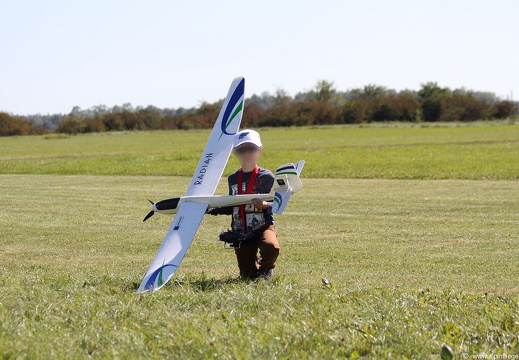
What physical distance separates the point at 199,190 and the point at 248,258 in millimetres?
916

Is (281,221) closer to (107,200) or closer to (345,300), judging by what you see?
(107,200)

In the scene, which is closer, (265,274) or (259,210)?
(259,210)

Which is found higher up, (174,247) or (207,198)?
(207,198)

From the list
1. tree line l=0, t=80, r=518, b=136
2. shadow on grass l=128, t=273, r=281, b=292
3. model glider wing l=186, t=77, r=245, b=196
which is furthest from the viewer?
tree line l=0, t=80, r=518, b=136

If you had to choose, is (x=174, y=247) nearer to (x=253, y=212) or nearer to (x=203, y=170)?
(x=253, y=212)

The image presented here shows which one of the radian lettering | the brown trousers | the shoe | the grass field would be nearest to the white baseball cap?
the radian lettering

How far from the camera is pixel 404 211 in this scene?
14.7 meters

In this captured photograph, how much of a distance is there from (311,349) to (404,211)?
10129 mm

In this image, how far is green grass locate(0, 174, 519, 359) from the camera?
505 centimetres

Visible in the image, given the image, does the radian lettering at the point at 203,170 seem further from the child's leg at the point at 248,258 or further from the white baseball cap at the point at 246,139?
the child's leg at the point at 248,258

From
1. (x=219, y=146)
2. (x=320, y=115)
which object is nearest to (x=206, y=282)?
(x=219, y=146)

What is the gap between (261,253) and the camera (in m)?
7.68

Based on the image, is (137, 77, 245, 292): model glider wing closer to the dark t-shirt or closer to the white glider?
the white glider

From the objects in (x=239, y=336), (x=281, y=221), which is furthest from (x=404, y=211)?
(x=239, y=336)
